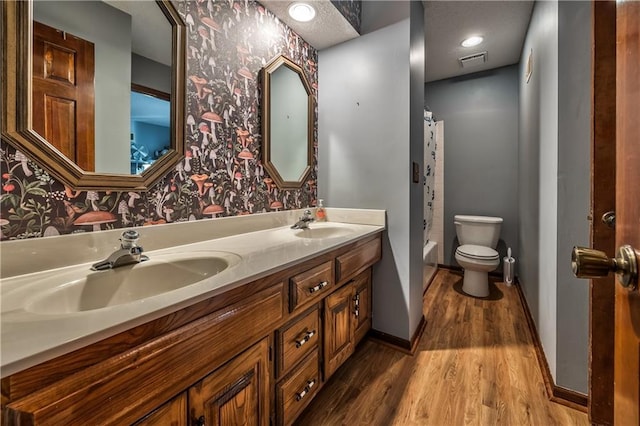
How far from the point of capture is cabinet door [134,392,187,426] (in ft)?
1.94

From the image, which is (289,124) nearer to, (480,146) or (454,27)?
(454,27)

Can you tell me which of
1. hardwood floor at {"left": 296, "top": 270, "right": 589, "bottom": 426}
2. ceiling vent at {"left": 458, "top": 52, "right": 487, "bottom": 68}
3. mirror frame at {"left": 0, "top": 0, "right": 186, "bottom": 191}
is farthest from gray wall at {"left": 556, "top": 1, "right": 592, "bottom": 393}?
mirror frame at {"left": 0, "top": 0, "right": 186, "bottom": 191}

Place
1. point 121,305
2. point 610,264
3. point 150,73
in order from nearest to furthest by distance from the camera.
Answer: point 610,264 < point 121,305 < point 150,73

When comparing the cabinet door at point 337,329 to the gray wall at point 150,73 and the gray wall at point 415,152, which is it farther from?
the gray wall at point 150,73

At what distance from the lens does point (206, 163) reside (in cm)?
130

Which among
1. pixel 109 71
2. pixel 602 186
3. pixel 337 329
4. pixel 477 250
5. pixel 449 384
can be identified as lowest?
pixel 449 384

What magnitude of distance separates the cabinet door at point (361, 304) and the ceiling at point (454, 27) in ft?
5.29

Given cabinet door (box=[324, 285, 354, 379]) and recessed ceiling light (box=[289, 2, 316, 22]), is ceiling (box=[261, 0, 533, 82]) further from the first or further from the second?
cabinet door (box=[324, 285, 354, 379])

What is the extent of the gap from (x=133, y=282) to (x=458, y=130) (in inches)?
140

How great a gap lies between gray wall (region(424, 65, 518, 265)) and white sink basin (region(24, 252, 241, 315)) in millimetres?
3121

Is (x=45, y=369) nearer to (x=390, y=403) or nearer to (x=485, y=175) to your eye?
(x=390, y=403)

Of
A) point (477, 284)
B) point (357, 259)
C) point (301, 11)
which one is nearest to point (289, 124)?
point (301, 11)

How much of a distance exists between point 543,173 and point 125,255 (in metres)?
2.19

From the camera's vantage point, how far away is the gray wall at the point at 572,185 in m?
1.22
